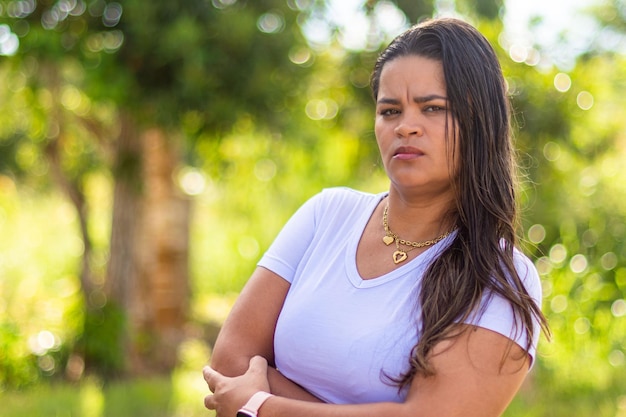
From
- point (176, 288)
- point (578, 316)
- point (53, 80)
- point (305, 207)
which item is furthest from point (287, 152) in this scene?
point (305, 207)

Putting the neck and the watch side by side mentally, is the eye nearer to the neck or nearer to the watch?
the neck

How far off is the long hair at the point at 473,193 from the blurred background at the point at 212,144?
2602mm

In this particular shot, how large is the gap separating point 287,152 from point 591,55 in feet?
9.18

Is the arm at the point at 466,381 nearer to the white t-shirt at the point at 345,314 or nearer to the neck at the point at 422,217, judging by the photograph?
the white t-shirt at the point at 345,314

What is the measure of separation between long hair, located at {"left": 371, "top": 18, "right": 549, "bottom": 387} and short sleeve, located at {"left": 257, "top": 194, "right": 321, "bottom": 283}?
0.41 metres

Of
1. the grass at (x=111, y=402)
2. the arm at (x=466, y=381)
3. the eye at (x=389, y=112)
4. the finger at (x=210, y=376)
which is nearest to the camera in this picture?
the arm at (x=466, y=381)

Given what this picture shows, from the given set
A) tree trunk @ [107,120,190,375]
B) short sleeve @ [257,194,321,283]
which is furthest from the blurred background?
short sleeve @ [257,194,321,283]

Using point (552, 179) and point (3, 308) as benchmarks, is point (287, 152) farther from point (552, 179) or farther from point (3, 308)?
point (3, 308)

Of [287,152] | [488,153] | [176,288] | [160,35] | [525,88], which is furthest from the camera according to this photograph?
[287,152]

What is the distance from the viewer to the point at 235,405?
2.01 metres

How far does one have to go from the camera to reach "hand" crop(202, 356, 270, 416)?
6.59ft

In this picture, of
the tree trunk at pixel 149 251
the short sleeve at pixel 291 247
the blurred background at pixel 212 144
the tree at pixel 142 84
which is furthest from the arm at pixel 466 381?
the tree trunk at pixel 149 251

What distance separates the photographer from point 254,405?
1.96 metres

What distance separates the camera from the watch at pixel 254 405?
6.39 ft
